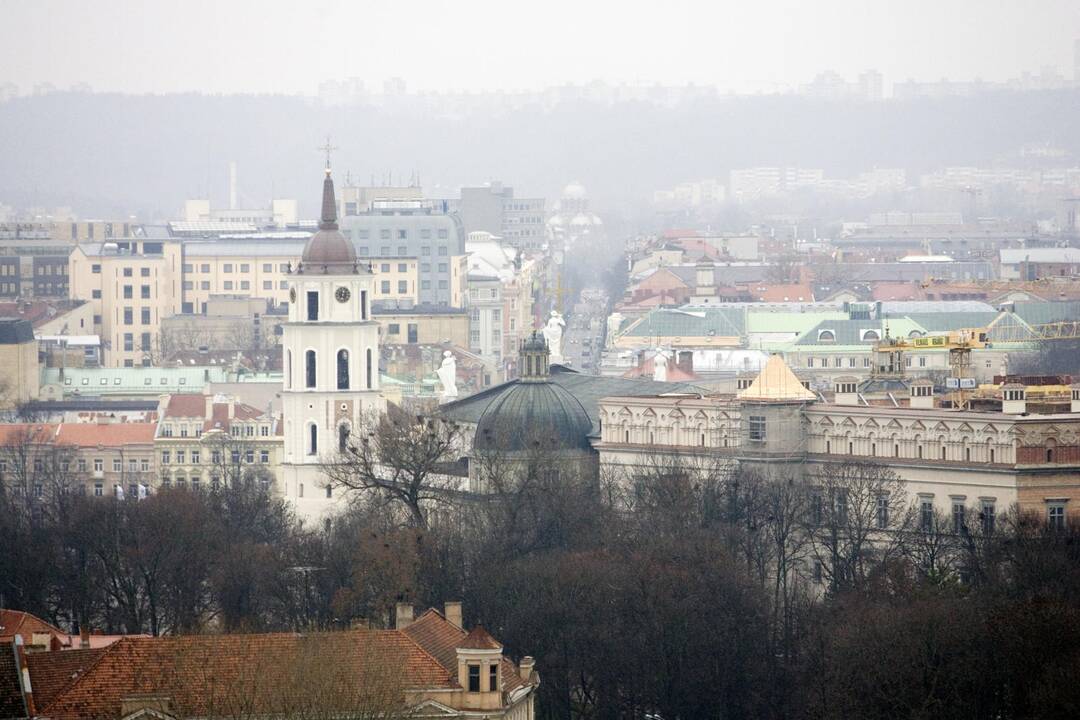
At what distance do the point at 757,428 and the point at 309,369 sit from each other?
18.5m

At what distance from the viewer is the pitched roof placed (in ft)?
360

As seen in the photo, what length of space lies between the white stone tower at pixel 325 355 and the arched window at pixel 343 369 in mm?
30

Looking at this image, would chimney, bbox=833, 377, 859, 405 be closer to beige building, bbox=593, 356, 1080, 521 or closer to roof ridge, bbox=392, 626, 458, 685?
beige building, bbox=593, 356, 1080, 521

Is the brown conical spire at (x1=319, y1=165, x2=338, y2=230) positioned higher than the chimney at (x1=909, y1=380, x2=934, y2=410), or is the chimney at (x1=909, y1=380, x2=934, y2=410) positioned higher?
the brown conical spire at (x1=319, y1=165, x2=338, y2=230)

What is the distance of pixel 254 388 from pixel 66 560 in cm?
5799

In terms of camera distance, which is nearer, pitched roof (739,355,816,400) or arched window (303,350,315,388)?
pitched roof (739,355,816,400)

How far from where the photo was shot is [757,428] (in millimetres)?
109062

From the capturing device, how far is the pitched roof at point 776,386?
109875mm

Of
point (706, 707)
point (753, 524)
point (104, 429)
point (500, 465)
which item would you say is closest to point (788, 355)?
point (104, 429)

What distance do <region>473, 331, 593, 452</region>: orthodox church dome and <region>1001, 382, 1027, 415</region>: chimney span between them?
467 inches

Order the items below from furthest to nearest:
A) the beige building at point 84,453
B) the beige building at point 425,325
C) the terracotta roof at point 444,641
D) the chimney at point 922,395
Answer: the beige building at point 425,325 < the beige building at point 84,453 < the chimney at point 922,395 < the terracotta roof at point 444,641

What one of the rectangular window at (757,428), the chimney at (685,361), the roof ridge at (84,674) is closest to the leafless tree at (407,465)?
the rectangular window at (757,428)

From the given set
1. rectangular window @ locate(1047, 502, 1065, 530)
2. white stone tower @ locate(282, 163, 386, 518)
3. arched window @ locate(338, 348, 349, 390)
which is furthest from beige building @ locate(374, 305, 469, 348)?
rectangular window @ locate(1047, 502, 1065, 530)

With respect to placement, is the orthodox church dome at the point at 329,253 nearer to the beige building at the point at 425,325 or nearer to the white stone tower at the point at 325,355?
the white stone tower at the point at 325,355
